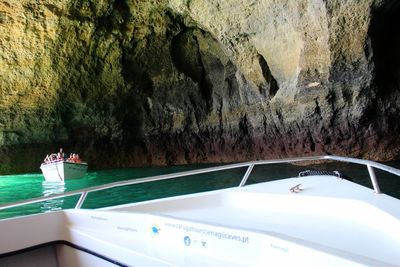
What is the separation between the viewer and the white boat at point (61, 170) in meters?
12.9

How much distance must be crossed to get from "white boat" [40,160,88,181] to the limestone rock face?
169 inches

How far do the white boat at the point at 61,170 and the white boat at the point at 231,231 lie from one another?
10837 millimetres

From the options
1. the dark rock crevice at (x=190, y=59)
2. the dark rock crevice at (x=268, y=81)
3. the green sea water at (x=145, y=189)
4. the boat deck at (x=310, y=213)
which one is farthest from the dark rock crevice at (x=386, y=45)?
the boat deck at (x=310, y=213)

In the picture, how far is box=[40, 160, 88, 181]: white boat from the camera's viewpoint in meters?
12.9

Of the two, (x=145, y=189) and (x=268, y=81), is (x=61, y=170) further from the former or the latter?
(x=268, y=81)

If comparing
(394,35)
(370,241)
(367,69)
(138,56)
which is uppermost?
(138,56)

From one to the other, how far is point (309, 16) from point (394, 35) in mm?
3236

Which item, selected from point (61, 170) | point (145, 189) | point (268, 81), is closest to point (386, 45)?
point (268, 81)

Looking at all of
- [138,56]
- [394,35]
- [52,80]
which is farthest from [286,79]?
[52,80]

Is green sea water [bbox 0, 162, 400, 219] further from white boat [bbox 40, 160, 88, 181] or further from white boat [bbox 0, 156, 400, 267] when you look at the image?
white boat [bbox 0, 156, 400, 267]

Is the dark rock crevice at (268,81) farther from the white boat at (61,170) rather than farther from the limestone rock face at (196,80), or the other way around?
the white boat at (61,170)

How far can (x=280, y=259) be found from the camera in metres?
1.61

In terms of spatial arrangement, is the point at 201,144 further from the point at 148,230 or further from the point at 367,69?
the point at 148,230

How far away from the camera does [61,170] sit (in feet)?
42.2
